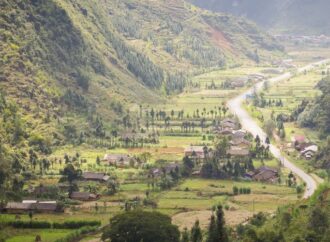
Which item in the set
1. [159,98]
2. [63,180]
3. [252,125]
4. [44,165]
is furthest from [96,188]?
[159,98]

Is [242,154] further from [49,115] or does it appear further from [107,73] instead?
[107,73]

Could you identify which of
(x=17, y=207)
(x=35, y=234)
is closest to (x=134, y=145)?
(x=17, y=207)

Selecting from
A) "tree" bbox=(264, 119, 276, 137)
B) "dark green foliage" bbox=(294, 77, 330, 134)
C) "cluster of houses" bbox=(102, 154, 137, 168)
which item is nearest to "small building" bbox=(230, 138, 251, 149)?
"tree" bbox=(264, 119, 276, 137)

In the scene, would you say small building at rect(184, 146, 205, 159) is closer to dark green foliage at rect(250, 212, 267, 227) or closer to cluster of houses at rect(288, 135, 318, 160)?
cluster of houses at rect(288, 135, 318, 160)

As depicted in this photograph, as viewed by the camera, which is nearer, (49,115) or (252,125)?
(49,115)

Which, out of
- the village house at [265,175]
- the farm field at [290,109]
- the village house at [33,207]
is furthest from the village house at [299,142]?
the village house at [33,207]
